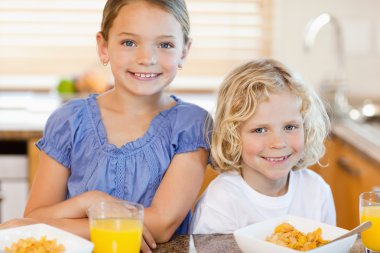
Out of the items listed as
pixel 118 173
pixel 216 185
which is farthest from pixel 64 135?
pixel 216 185

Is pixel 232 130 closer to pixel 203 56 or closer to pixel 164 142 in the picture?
pixel 164 142

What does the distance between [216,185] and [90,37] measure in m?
2.33

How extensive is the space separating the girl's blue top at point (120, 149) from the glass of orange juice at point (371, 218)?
0.45 m

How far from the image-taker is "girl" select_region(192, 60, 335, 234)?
5.76 ft

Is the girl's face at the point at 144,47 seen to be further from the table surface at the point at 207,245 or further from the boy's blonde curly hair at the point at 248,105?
the table surface at the point at 207,245

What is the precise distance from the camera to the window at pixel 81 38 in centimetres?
395

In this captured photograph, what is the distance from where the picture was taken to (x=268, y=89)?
5.82 feet

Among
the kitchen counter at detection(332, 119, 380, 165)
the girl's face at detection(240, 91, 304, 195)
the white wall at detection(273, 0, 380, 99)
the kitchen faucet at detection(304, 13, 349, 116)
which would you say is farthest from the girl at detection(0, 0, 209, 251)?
the white wall at detection(273, 0, 380, 99)

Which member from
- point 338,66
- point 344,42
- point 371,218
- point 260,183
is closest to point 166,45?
point 260,183

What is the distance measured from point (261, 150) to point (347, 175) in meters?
1.40

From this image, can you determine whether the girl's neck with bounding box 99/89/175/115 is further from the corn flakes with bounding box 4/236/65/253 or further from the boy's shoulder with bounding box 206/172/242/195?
the corn flakes with bounding box 4/236/65/253

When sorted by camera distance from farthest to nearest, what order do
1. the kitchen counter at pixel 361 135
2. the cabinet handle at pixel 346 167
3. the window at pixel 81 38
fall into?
the window at pixel 81 38, the cabinet handle at pixel 346 167, the kitchen counter at pixel 361 135

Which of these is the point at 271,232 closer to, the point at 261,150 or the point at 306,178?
the point at 261,150

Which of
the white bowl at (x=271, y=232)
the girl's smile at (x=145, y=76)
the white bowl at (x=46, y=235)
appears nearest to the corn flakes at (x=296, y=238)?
the white bowl at (x=271, y=232)
